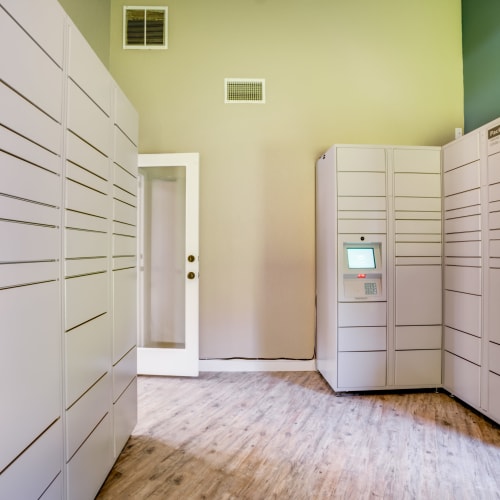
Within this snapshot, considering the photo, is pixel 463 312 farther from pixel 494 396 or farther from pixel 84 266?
pixel 84 266

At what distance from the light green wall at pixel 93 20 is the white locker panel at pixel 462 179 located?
327cm

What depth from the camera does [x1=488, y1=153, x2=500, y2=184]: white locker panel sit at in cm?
216

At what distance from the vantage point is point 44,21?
1.05 m

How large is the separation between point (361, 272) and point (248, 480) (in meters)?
1.70

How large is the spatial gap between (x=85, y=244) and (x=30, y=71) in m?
A: 0.66

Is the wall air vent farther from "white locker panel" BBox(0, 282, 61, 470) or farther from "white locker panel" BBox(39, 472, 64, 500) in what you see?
"white locker panel" BBox(39, 472, 64, 500)

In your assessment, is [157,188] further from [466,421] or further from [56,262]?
[466,421]

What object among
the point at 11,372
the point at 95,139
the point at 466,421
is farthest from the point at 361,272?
the point at 11,372

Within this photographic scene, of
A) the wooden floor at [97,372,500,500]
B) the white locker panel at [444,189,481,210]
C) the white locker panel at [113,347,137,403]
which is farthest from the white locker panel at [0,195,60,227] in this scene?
the white locker panel at [444,189,481,210]

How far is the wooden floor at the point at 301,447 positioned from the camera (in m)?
1.62

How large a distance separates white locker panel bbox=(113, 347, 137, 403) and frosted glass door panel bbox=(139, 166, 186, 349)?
1089mm

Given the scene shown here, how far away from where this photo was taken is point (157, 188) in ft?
10.3

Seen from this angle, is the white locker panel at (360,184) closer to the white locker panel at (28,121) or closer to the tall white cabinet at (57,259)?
the tall white cabinet at (57,259)

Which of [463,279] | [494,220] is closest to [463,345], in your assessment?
[463,279]
